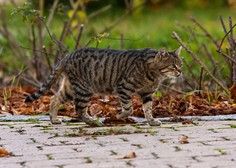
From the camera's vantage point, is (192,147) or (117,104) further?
(117,104)

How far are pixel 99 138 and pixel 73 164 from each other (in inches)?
44.9

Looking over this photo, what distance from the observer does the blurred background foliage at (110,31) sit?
408 inches

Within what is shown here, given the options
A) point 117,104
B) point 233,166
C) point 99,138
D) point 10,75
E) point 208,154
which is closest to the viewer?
point 233,166

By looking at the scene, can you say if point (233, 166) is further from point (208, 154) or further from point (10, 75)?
point (10, 75)

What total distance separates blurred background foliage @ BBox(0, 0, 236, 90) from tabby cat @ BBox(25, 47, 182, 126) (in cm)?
37

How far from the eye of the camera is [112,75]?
802 centimetres

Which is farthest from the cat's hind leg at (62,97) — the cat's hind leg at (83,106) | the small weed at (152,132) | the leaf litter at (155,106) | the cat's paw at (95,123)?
the small weed at (152,132)

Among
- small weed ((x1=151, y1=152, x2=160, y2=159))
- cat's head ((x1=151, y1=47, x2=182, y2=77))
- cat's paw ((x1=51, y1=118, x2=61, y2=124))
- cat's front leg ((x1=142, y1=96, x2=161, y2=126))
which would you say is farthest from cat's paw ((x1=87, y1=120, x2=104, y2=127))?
small weed ((x1=151, y1=152, x2=160, y2=159))

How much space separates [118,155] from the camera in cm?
588

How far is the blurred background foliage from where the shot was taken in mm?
10375

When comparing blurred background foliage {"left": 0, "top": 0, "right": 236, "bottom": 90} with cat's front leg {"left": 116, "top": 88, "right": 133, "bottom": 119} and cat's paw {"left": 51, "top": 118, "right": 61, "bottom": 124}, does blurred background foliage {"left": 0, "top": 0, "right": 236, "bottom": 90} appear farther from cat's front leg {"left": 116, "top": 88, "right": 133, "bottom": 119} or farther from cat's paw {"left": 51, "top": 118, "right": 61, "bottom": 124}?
cat's paw {"left": 51, "top": 118, "right": 61, "bottom": 124}

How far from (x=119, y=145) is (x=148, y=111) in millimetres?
1499

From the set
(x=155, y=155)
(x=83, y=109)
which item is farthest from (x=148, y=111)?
(x=155, y=155)

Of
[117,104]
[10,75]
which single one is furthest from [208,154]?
[10,75]
